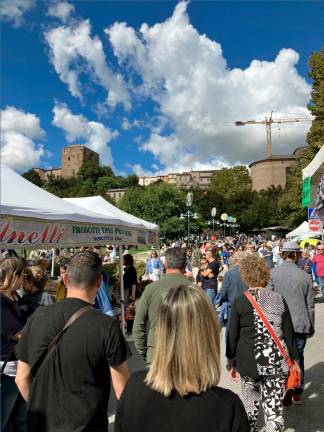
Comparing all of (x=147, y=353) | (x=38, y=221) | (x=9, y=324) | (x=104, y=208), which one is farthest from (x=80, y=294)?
(x=104, y=208)

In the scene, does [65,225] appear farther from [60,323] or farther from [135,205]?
[135,205]

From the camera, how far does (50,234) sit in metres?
4.59

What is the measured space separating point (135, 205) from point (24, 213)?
53314 mm

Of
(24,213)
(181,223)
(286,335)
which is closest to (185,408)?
(286,335)

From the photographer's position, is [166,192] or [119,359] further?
[166,192]

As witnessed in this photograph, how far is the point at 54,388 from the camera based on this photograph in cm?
209

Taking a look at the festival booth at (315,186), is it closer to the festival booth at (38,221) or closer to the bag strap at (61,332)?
the festival booth at (38,221)

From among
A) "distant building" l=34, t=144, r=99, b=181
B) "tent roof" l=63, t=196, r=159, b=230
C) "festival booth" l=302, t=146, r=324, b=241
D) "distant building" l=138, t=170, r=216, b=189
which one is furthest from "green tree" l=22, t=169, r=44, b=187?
"festival booth" l=302, t=146, r=324, b=241

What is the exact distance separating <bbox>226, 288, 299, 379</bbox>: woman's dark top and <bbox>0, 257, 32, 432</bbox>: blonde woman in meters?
1.81

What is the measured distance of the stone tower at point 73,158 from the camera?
5738 inches

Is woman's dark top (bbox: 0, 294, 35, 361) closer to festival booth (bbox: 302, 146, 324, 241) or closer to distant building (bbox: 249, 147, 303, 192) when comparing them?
festival booth (bbox: 302, 146, 324, 241)

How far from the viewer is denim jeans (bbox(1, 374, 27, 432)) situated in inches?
115

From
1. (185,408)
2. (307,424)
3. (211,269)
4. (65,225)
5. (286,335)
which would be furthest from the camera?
(211,269)

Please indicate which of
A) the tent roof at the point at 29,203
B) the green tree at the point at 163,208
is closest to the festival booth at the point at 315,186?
the tent roof at the point at 29,203
